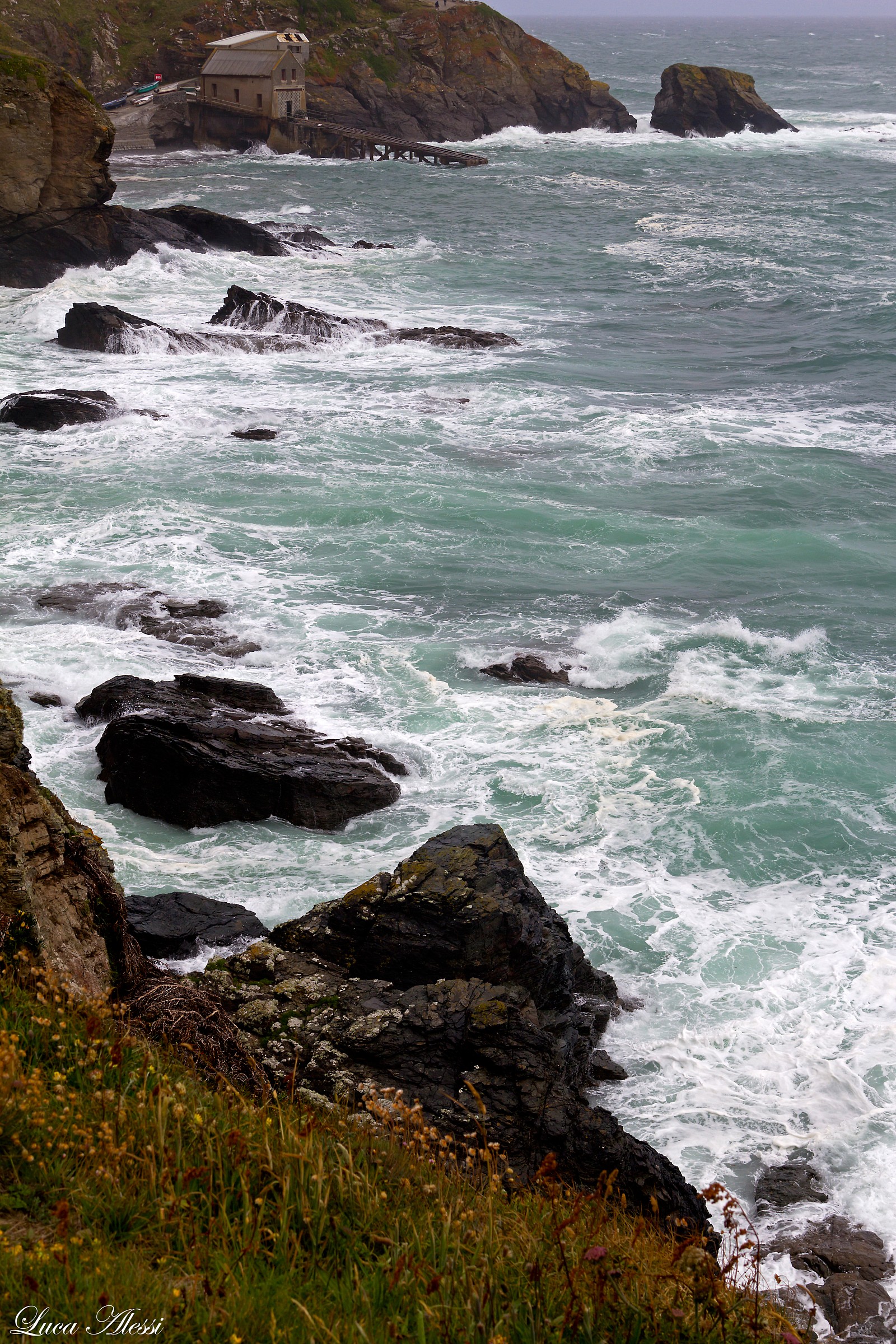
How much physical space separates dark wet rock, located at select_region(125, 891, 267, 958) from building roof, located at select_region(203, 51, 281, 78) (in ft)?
247

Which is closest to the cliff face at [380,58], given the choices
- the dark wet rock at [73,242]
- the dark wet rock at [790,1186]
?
the dark wet rock at [73,242]

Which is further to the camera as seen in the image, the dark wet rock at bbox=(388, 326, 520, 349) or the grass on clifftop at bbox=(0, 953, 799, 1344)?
the dark wet rock at bbox=(388, 326, 520, 349)

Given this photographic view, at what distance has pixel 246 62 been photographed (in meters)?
74.1

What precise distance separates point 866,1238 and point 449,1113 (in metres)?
3.53

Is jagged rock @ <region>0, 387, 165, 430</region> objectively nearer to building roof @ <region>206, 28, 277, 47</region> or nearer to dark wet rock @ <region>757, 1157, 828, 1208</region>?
dark wet rock @ <region>757, 1157, 828, 1208</region>

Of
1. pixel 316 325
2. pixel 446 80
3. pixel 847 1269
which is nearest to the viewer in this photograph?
pixel 847 1269

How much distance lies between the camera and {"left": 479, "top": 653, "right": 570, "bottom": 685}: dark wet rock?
17.5 metres

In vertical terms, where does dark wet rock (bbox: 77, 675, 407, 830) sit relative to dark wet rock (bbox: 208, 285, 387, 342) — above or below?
below

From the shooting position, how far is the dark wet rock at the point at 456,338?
35781mm

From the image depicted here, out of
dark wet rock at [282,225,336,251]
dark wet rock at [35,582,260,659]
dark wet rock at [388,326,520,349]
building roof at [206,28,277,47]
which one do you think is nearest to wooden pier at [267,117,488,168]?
building roof at [206,28,277,47]

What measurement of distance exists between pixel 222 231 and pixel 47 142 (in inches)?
368

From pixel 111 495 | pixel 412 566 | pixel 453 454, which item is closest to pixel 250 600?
pixel 412 566

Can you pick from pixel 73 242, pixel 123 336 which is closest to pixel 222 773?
pixel 123 336

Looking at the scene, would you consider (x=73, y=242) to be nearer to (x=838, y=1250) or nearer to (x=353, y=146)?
(x=838, y=1250)
